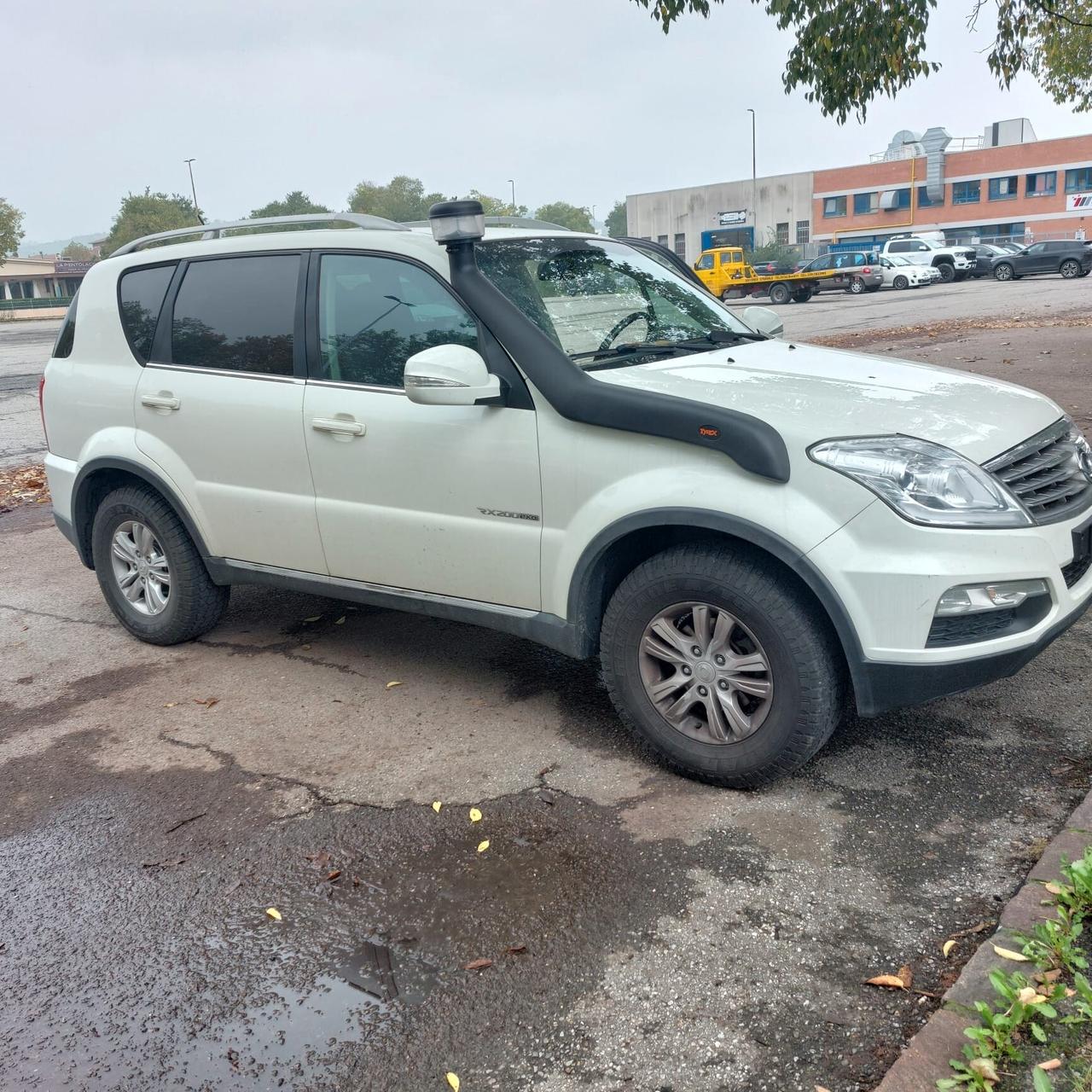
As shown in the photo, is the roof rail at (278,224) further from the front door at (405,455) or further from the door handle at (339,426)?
the door handle at (339,426)

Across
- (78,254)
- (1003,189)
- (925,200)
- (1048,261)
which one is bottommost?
(1048,261)

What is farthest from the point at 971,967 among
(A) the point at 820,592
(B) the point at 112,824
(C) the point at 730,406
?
(B) the point at 112,824

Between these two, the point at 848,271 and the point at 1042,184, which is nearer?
the point at 848,271

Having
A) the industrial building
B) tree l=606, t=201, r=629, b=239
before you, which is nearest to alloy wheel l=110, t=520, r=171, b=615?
the industrial building

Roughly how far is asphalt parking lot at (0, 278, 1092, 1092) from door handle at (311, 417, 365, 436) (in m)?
1.16

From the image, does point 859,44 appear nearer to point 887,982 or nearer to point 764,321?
point 764,321

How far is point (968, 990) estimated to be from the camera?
100 inches

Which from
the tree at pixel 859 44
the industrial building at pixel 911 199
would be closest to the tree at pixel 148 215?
the industrial building at pixel 911 199

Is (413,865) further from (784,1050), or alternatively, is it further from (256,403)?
A: (256,403)

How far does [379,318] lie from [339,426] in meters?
0.46

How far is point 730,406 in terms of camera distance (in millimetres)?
3582

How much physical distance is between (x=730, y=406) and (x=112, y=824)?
8.36ft

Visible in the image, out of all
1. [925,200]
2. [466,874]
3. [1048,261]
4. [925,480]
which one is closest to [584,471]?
[925,480]

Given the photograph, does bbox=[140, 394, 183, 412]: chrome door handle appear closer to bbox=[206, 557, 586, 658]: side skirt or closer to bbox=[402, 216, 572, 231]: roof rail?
bbox=[206, 557, 586, 658]: side skirt
